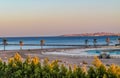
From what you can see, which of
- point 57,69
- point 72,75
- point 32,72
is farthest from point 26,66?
point 72,75

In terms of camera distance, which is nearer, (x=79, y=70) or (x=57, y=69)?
(x=79, y=70)

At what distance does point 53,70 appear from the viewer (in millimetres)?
6449

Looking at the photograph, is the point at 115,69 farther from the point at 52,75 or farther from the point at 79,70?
the point at 52,75

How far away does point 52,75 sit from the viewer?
6371 mm

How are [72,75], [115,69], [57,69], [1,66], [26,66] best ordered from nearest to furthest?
[115,69], [72,75], [57,69], [26,66], [1,66]

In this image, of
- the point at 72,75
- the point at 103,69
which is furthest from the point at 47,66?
the point at 103,69

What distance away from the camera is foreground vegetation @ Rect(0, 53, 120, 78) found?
5.82 metres

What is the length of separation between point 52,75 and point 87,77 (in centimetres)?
85

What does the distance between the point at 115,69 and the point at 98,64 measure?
0.52 meters

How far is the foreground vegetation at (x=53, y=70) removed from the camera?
19.1 feet

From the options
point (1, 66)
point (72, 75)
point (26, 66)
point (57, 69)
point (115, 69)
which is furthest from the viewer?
point (1, 66)

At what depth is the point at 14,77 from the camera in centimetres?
703

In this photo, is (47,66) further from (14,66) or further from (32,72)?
(14,66)

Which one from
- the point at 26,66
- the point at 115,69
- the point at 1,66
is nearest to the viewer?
the point at 115,69
